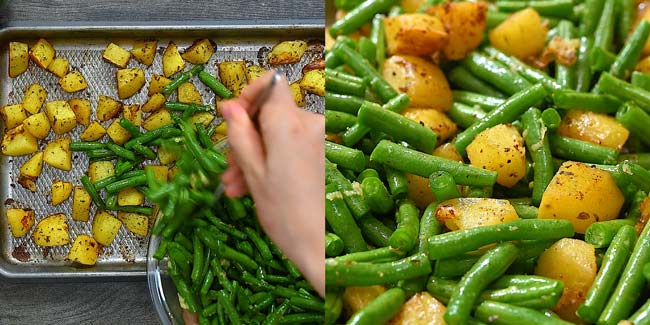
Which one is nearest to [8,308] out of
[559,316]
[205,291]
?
[205,291]

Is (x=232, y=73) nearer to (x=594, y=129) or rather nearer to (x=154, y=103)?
(x=154, y=103)

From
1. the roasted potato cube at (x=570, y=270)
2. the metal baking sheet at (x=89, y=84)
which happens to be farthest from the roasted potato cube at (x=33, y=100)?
the roasted potato cube at (x=570, y=270)

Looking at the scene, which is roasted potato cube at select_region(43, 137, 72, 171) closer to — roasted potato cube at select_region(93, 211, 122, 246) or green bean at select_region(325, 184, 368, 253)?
roasted potato cube at select_region(93, 211, 122, 246)

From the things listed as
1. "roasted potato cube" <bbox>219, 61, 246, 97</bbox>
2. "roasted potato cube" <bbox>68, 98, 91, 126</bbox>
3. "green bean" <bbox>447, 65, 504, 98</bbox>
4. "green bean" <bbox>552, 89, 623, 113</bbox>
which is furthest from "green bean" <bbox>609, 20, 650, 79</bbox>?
"roasted potato cube" <bbox>68, 98, 91, 126</bbox>

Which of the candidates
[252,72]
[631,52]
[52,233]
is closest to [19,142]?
[52,233]

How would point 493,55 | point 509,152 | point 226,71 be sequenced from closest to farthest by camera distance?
point 226,71 < point 509,152 < point 493,55

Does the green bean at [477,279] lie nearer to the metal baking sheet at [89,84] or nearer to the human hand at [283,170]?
the human hand at [283,170]

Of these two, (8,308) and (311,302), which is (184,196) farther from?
(8,308)
